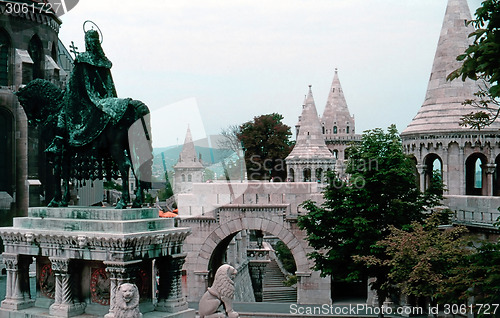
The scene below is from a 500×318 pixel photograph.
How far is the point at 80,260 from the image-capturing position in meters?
9.92

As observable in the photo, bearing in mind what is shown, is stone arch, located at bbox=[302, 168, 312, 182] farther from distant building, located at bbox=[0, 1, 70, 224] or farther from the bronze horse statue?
the bronze horse statue

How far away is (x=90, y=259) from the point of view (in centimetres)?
948

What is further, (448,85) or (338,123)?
(338,123)

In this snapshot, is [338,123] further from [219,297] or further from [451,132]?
[219,297]

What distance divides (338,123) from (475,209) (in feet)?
165

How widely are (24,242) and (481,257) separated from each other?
836cm

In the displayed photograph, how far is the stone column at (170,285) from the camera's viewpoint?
10.2 m

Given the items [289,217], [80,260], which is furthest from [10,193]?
[80,260]

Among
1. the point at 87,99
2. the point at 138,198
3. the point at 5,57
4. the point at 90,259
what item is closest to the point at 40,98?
the point at 87,99

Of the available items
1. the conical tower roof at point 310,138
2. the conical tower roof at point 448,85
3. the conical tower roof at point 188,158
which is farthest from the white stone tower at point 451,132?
the conical tower roof at point 188,158

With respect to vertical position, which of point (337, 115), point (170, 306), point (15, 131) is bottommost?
point (170, 306)

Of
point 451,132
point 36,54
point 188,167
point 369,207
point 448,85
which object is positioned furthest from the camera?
point 188,167

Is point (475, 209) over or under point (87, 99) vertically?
under

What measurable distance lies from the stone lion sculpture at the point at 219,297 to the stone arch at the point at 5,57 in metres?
19.0
